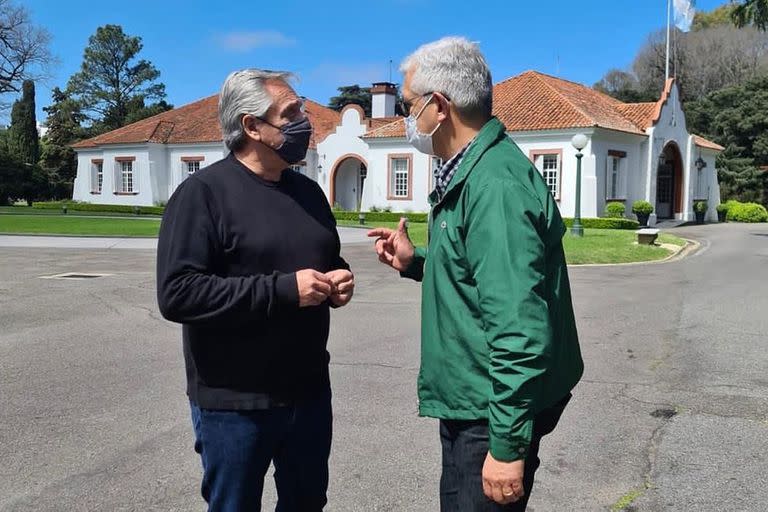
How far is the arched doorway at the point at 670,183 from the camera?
37.8 meters

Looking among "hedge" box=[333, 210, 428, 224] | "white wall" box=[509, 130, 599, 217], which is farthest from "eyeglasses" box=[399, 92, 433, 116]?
"hedge" box=[333, 210, 428, 224]

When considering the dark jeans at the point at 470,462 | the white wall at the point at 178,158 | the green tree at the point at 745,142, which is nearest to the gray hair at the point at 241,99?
the dark jeans at the point at 470,462

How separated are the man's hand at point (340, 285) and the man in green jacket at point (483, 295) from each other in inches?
14.7

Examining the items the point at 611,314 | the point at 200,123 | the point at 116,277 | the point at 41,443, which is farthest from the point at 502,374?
the point at 200,123

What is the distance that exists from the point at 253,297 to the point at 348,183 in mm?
38627

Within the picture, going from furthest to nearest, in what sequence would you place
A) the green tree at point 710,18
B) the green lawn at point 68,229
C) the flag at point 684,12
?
the green tree at point 710,18
the flag at point 684,12
the green lawn at point 68,229

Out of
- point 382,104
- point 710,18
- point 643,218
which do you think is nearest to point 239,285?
point 643,218

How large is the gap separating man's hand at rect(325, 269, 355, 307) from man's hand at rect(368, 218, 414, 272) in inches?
12.5

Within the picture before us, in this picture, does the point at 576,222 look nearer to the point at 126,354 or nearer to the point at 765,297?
the point at 765,297

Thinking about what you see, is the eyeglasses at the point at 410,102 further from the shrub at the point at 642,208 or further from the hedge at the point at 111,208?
the hedge at the point at 111,208

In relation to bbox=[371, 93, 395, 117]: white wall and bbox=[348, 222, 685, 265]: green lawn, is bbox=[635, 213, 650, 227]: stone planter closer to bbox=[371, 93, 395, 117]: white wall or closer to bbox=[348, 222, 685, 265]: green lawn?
bbox=[348, 222, 685, 265]: green lawn

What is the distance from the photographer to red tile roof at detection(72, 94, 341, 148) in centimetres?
4178

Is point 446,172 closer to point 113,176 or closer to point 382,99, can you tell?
point 382,99

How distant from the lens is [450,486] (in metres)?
2.22
